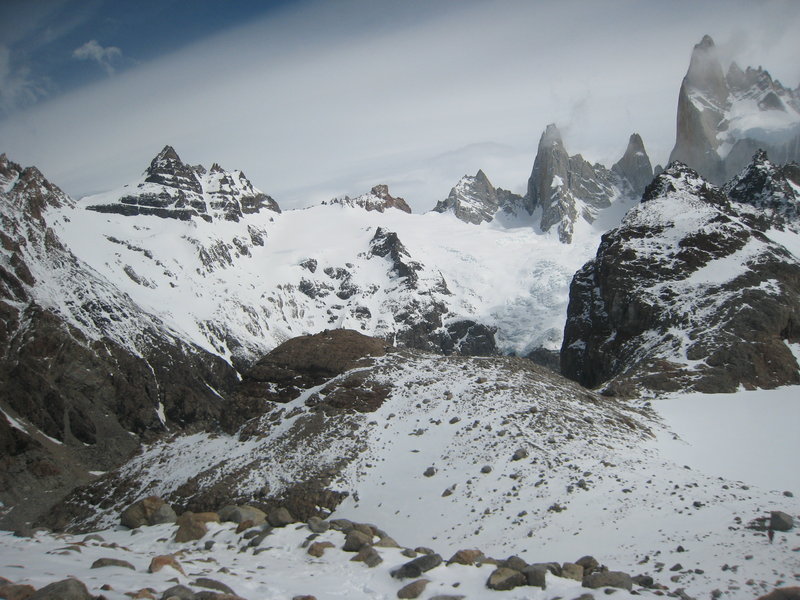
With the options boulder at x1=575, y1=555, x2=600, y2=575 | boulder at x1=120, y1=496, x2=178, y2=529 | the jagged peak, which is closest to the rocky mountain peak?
the jagged peak

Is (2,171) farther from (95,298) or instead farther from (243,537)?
(243,537)

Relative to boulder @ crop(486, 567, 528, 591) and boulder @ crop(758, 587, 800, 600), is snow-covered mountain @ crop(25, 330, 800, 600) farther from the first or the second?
boulder @ crop(758, 587, 800, 600)

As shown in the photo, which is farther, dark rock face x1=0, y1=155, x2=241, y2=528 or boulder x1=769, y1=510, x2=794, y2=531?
dark rock face x1=0, y1=155, x2=241, y2=528

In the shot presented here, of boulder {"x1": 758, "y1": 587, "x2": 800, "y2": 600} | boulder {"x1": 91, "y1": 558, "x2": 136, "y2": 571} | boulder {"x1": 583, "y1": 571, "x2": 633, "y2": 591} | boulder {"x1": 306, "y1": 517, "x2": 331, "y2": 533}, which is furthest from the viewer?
boulder {"x1": 306, "y1": 517, "x2": 331, "y2": 533}

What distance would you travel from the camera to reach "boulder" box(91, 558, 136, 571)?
15.4 meters

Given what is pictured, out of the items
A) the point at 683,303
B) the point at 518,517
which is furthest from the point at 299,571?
the point at 683,303

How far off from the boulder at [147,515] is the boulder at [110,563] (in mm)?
9475

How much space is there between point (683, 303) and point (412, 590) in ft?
165

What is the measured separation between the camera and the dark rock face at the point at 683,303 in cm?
4756

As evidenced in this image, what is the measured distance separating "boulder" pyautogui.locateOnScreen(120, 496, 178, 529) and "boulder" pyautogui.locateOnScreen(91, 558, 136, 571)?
947 cm

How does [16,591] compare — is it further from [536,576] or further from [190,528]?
[536,576]

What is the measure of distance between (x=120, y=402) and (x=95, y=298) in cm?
2912

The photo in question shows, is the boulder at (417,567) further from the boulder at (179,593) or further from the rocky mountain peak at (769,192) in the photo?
the rocky mountain peak at (769,192)

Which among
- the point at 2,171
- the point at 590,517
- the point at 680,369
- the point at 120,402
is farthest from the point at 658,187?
the point at 2,171
